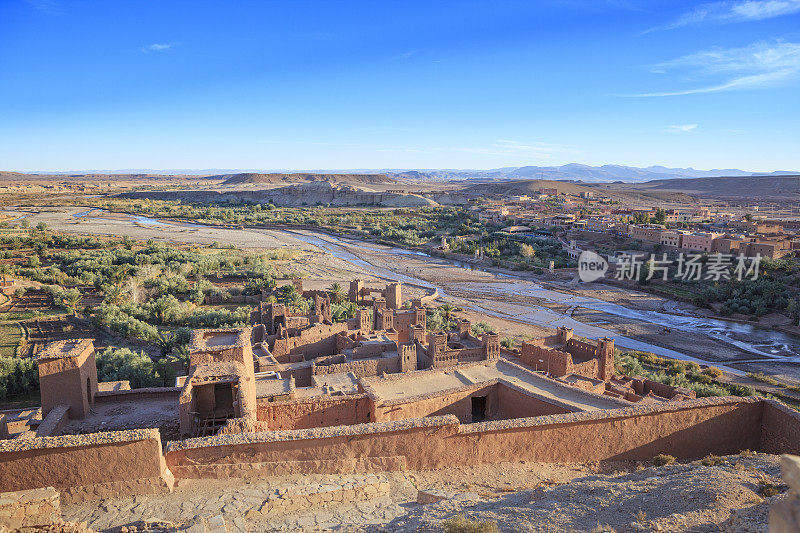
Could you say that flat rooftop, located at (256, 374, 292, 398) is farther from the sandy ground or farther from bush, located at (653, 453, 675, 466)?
the sandy ground

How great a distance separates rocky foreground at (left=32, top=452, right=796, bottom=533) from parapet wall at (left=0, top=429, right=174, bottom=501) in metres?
0.18

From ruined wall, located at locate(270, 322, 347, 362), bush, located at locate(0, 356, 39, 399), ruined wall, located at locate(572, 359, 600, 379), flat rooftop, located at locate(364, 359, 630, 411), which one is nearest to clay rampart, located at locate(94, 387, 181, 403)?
flat rooftop, located at locate(364, 359, 630, 411)

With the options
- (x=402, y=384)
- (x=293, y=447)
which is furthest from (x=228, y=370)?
(x=402, y=384)

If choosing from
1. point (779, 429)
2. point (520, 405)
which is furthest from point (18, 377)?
point (779, 429)

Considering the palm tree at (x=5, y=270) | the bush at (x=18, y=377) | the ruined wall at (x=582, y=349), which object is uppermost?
the ruined wall at (x=582, y=349)

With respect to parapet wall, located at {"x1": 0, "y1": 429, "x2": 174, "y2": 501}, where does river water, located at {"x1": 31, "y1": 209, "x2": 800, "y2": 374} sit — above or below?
below

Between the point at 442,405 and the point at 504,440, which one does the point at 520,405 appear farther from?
the point at 504,440

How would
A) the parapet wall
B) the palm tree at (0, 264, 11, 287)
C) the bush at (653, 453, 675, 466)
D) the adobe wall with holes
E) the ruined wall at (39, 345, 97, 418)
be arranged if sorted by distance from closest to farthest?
1. the parapet wall
2. the adobe wall with holes
3. the bush at (653, 453, 675, 466)
4. the ruined wall at (39, 345, 97, 418)
5. the palm tree at (0, 264, 11, 287)

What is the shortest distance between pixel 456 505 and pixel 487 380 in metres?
5.78

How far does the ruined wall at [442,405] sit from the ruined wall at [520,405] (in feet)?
0.58

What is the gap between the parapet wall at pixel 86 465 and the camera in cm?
647

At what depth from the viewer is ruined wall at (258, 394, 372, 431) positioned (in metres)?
9.36

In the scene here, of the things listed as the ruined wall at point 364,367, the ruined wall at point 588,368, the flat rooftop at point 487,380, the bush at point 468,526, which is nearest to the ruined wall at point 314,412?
the flat rooftop at point 487,380

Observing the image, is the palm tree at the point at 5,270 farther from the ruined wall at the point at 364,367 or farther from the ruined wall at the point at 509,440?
the ruined wall at the point at 509,440
